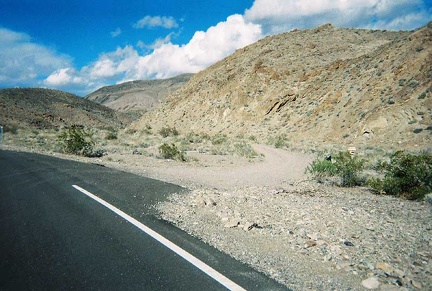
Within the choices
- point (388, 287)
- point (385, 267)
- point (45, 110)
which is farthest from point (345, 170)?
point (45, 110)

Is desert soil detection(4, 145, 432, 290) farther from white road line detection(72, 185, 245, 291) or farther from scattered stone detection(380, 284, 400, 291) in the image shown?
white road line detection(72, 185, 245, 291)

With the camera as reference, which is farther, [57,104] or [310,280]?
[57,104]

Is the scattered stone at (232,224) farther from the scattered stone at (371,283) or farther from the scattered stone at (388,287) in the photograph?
the scattered stone at (388,287)

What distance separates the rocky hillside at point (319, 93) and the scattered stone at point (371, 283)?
21.1 metres

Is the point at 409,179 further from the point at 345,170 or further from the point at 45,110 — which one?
the point at 45,110

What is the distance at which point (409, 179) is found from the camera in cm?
923

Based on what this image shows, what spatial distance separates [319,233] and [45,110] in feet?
285

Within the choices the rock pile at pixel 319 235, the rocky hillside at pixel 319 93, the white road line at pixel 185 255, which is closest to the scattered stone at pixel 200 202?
the rock pile at pixel 319 235

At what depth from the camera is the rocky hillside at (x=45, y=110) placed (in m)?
63.4

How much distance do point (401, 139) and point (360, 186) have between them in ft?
50.0

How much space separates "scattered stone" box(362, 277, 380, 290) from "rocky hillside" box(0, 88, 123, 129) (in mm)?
64769

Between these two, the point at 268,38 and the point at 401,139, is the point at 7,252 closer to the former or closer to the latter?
the point at 401,139

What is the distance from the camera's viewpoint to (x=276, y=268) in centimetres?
427

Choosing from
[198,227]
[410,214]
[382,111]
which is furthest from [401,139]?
[198,227]
